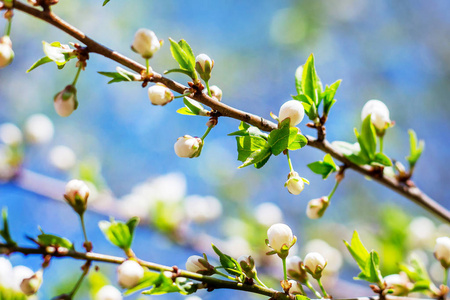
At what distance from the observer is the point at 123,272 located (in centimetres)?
54

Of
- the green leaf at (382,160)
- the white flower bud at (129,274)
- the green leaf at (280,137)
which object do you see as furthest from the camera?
the green leaf at (382,160)

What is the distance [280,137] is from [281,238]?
0.47ft

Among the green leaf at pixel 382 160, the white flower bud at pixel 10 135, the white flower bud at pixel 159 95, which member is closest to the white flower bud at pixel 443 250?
the green leaf at pixel 382 160

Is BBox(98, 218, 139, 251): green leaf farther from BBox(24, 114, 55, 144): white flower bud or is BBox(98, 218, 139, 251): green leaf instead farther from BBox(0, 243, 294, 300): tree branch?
BBox(24, 114, 55, 144): white flower bud

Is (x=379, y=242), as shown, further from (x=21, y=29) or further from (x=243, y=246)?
(x=21, y=29)

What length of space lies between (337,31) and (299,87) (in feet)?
9.68

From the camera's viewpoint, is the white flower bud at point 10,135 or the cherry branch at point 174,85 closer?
the cherry branch at point 174,85

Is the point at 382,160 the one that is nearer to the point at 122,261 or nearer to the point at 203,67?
the point at 203,67

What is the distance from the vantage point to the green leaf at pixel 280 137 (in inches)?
25.0

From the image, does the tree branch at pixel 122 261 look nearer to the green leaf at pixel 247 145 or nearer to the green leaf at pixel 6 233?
→ the green leaf at pixel 6 233

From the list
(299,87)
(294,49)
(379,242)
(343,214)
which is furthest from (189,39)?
(299,87)

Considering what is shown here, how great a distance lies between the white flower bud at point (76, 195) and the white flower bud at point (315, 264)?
1.14ft

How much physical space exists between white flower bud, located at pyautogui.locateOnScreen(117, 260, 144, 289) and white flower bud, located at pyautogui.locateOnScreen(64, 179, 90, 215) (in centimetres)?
15

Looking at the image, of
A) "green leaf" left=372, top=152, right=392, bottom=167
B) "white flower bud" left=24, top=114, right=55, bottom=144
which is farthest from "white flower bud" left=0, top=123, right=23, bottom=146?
"green leaf" left=372, top=152, right=392, bottom=167
